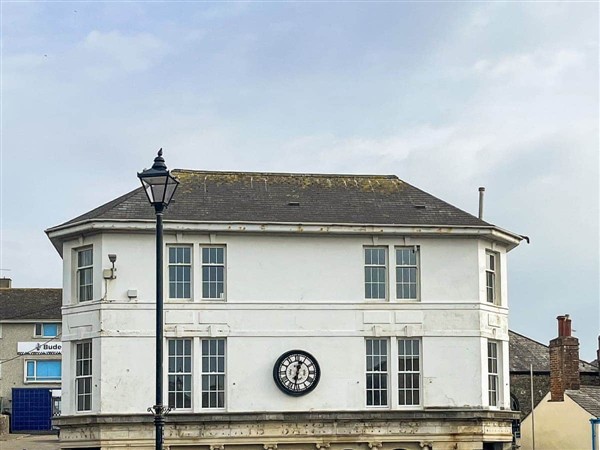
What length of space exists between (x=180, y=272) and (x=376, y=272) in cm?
577

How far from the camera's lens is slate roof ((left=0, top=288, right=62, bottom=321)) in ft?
227

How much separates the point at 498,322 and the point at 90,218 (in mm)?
12614

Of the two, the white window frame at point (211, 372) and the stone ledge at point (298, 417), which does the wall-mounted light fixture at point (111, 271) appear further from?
the stone ledge at point (298, 417)

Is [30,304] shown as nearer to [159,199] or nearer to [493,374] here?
[493,374]

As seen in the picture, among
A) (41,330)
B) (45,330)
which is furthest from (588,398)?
(41,330)

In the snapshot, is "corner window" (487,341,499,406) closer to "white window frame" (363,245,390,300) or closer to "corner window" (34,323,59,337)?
"white window frame" (363,245,390,300)

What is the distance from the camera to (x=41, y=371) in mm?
69938

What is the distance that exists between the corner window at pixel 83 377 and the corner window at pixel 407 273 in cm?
910

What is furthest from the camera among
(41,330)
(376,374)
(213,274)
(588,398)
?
(41,330)

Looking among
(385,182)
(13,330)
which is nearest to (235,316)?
(385,182)

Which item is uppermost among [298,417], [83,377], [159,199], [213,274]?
[213,274]

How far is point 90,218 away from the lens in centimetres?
A: 3641

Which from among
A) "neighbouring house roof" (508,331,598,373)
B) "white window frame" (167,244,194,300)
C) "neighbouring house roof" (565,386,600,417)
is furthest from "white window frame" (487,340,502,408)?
"neighbouring house roof" (508,331,598,373)

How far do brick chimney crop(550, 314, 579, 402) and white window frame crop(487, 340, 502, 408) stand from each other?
1169 cm
